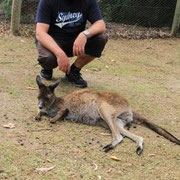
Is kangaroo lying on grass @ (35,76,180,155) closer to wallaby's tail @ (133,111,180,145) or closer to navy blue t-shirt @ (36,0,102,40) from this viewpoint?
wallaby's tail @ (133,111,180,145)

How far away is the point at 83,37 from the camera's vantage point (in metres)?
4.91

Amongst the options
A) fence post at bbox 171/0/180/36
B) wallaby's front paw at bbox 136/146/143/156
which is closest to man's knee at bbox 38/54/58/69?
wallaby's front paw at bbox 136/146/143/156

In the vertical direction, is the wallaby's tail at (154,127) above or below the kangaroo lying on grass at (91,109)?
below

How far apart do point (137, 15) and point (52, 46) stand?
5461mm

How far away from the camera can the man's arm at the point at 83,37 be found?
15.9 feet

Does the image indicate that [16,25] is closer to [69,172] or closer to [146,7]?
[146,7]

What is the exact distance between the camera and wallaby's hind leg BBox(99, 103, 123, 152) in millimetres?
3866

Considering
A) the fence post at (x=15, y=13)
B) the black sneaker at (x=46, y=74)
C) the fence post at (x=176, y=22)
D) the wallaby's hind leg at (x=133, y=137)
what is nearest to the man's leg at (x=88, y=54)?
the black sneaker at (x=46, y=74)

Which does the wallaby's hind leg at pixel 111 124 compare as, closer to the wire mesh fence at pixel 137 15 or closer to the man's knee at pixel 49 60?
the man's knee at pixel 49 60

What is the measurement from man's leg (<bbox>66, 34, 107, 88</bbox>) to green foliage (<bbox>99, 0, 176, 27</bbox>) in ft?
13.5

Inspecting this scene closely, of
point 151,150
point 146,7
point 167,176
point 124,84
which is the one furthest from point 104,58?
point 167,176

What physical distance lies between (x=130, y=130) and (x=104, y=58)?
324cm

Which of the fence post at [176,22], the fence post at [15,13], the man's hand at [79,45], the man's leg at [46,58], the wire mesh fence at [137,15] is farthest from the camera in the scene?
the wire mesh fence at [137,15]

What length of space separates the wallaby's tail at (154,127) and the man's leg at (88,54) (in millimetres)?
1263
